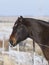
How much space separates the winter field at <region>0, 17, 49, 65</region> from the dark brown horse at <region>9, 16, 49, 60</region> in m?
0.67

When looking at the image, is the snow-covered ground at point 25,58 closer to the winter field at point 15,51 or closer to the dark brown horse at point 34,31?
the winter field at point 15,51

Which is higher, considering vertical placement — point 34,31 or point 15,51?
point 34,31

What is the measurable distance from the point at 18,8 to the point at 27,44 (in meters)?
0.52

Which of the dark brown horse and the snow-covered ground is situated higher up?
the dark brown horse

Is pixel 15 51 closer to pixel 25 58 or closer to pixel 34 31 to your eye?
pixel 25 58

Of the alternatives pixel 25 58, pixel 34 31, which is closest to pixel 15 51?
pixel 25 58

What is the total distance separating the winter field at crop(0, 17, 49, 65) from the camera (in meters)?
2.89

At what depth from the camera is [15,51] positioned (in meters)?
3.04

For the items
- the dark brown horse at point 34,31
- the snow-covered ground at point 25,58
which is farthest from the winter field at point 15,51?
the dark brown horse at point 34,31

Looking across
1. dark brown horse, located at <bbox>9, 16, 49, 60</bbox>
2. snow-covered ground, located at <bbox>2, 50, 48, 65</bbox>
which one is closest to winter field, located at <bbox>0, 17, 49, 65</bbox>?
snow-covered ground, located at <bbox>2, 50, 48, 65</bbox>

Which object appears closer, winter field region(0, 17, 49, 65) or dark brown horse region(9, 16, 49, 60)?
dark brown horse region(9, 16, 49, 60)

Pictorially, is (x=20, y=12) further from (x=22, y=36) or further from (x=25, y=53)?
(x=22, y=36)

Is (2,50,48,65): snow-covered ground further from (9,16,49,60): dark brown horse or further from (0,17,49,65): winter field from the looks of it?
(9,16,49,60): dark brown horse

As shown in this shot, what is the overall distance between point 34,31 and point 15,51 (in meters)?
0.96
